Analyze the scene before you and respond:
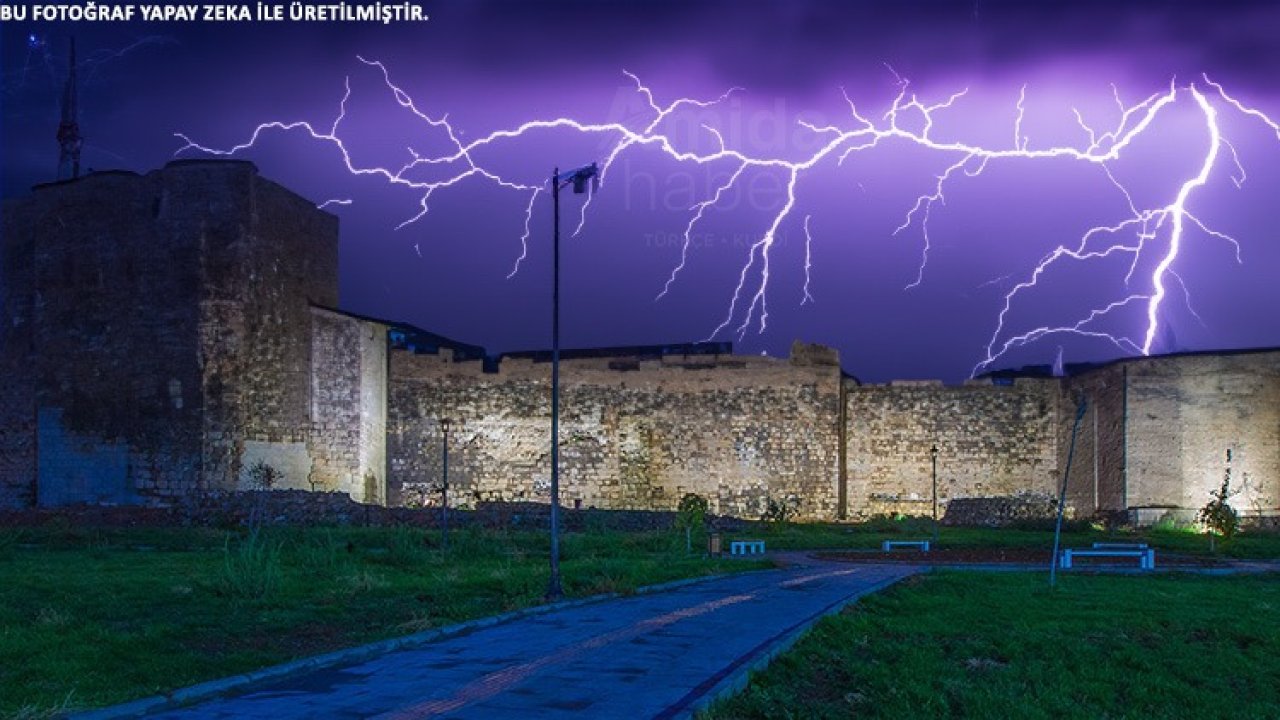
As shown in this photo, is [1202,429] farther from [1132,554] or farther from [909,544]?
[1132,554]

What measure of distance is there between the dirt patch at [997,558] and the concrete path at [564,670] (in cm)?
1094

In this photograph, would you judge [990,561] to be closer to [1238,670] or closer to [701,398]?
[1238,670]

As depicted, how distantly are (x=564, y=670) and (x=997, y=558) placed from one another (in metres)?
18.2

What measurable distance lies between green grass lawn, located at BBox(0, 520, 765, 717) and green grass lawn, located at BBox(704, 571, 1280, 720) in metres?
3.70

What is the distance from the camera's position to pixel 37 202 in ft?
116

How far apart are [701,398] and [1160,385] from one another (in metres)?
13.0

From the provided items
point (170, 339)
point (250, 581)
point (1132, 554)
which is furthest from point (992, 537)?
point (250, 581)

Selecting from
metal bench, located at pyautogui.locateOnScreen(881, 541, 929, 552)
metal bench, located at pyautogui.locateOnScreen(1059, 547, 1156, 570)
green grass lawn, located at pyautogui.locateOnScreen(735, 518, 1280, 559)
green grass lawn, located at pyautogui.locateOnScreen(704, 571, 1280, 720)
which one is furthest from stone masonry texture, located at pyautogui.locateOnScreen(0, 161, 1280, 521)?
green grass lawn, located at pyautogui.locateOnScreen(704, 571, 1280, 720)

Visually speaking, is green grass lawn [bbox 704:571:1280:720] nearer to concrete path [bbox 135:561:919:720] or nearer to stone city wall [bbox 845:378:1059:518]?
concrete path [bbox 135:561:919:720]

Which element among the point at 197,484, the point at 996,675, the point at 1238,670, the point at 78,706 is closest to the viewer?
the point at 78,706

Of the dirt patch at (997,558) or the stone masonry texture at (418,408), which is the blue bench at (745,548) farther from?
the stone masonry texture at (418,408)

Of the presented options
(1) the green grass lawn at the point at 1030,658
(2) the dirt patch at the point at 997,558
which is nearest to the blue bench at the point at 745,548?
(2) the dirt patch at the point at 997,558

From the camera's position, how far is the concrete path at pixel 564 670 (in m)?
8.03

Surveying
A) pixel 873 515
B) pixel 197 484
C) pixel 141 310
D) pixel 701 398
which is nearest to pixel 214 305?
pixel 141 310
